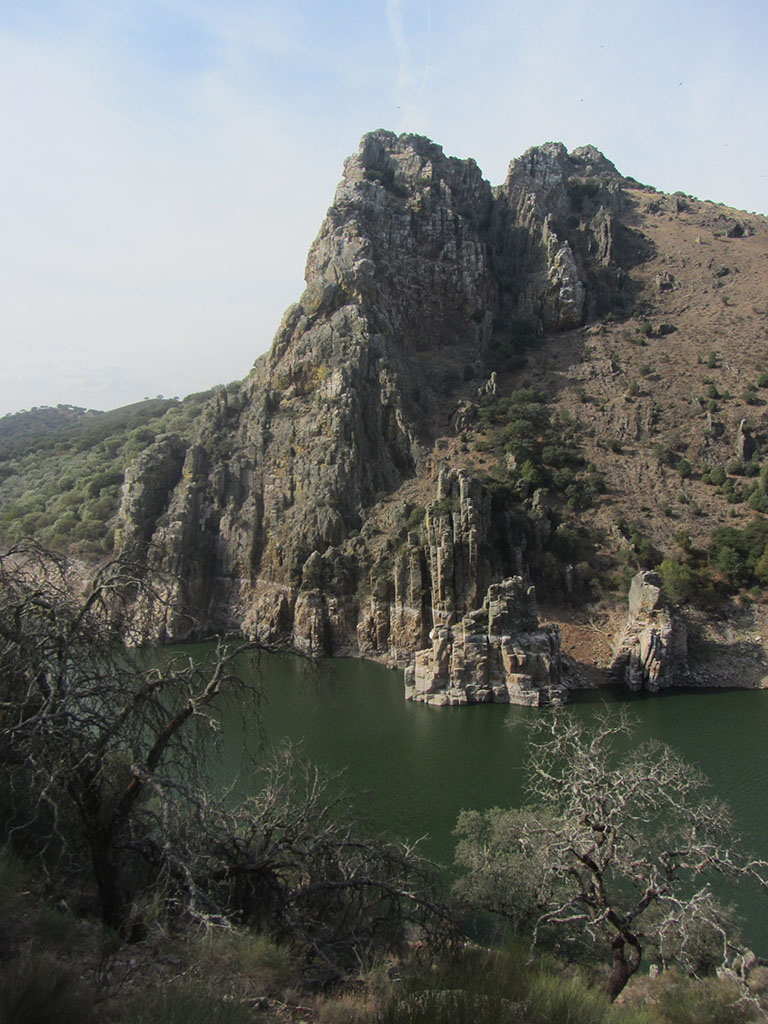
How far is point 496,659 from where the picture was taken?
3159 centimetres

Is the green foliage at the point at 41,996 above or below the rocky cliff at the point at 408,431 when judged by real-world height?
below

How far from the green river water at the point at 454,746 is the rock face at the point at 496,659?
870 mm

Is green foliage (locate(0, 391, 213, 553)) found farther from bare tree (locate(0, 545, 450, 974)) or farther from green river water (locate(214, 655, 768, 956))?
bare tree (locate(0, 545, 450, 974))

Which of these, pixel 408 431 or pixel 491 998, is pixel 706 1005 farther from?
pixel 408 431

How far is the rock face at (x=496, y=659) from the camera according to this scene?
30984 millimetres

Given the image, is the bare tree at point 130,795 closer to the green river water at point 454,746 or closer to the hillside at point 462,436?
the green river water at point 454,746

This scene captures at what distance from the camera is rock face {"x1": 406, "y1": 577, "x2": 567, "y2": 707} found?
1220 inches

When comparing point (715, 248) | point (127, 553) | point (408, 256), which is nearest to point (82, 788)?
point (127, 553)

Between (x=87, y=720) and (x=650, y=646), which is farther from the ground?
(x=650, y=646)

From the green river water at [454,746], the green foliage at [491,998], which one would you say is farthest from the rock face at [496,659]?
the green foliage at [491,998]

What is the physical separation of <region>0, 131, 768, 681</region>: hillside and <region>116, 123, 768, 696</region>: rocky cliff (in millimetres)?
181

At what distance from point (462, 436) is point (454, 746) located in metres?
26.6

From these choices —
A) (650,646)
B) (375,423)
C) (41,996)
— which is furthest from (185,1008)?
(375,423)

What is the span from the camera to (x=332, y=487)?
144 feet
